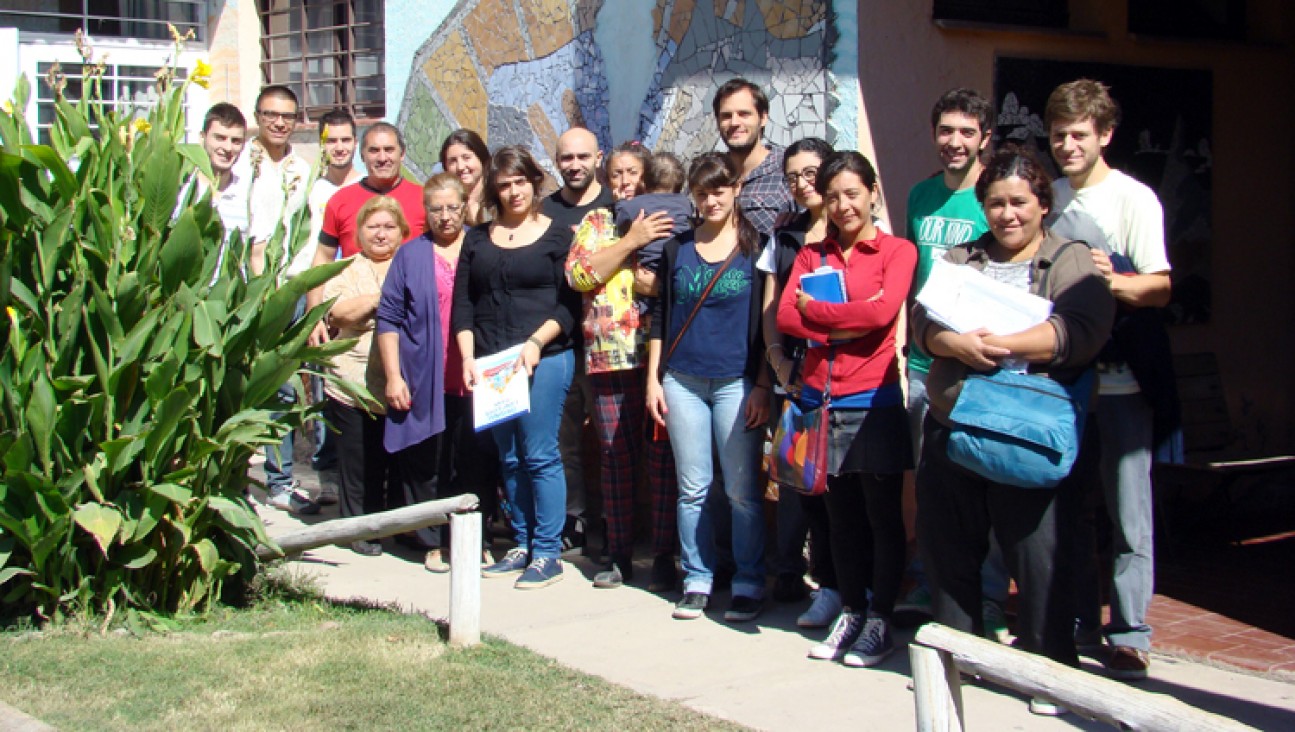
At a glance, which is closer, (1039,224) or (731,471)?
(1039,224)

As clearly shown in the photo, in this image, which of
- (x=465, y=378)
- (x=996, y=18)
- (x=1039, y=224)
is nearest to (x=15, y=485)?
(x=465, y=378)

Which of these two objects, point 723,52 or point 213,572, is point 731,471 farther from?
point 723,52

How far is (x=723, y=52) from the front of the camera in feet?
23.7

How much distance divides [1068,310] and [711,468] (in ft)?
6.31

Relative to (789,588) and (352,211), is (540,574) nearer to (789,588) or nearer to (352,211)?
(789,588)

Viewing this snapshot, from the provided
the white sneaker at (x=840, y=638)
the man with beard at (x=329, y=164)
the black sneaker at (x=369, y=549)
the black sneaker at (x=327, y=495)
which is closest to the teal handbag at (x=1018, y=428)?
the white sneaker at (x=840, y=638)

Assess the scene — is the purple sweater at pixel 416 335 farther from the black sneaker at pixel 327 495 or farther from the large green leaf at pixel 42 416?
the large green leaf at pixel 42 416

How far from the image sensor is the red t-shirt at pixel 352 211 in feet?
25.1

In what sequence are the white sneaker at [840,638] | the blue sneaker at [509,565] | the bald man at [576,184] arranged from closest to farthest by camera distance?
the white sneaker at [840,638], the bald man at [576,184], the blue sneaker at [509,565]

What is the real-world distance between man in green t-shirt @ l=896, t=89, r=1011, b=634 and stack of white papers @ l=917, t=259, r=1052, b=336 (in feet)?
2.15

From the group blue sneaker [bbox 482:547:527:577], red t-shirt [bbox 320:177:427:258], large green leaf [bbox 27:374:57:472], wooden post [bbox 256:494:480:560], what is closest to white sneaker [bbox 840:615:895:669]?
wooden post [bbox 256:494:480:560]

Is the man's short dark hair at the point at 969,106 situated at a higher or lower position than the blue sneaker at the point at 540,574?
higher

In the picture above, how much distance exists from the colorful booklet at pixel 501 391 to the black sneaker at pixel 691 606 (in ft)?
3.66

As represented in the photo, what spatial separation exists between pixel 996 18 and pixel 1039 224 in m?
2.74
